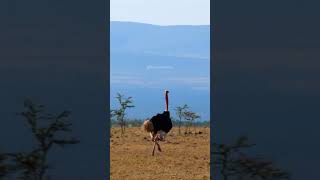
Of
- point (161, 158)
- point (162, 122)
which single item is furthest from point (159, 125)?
point (161, 158)

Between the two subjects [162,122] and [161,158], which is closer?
[161,158]

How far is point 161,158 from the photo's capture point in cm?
1862

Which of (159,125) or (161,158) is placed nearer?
(161,158)

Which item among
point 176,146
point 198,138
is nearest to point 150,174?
point 176,146

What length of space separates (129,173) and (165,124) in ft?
14.7

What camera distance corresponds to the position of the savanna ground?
15727 mm

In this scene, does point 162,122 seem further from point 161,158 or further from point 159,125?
point 161,158

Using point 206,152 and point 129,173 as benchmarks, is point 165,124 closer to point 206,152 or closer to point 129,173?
point 206,152

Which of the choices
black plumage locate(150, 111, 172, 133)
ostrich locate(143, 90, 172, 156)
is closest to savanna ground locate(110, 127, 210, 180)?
ostrich locate(143, 90, 172, 156)

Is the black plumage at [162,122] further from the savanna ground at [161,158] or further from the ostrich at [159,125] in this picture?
the savanna ground at [161,158]

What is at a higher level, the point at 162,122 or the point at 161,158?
the point at 162,122

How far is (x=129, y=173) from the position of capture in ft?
52.3

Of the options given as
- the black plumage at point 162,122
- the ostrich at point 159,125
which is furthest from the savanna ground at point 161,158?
the black plumage at point 162,122

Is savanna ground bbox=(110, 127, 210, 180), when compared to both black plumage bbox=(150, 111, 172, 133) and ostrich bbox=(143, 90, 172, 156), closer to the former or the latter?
ostrich bbox=(143, 90, 172, 156)
